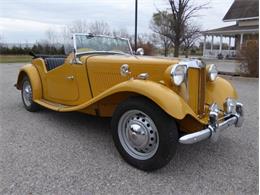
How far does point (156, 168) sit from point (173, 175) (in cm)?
20

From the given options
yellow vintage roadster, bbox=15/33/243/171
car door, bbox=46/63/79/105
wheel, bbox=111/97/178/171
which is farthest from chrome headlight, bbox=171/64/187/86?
car door, bbox=46/63/79/105

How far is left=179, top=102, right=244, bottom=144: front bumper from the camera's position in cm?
280

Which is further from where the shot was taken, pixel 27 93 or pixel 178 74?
pixel 27 93

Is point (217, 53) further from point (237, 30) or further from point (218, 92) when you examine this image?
point (218, 92)

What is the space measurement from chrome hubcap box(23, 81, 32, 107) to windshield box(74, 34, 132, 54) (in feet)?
5.30

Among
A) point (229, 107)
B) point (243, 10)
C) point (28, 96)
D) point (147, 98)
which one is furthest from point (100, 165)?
point (243, 10)

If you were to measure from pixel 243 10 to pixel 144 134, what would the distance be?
97.0 feet

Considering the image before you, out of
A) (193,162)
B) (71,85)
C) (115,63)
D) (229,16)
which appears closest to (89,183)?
(193,162)

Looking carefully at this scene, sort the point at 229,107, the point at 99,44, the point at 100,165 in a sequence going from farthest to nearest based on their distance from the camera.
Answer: the point at 99,44, the point at 229,107, the point at 100,165

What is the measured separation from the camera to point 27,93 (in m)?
5.65

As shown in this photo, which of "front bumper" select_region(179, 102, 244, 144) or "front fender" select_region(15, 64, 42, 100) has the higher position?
"front fender" select_region(15, 64, 42, 100)

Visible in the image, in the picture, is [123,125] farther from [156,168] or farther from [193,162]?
[193,162]

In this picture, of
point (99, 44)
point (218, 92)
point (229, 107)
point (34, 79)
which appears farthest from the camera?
point (34, 79)

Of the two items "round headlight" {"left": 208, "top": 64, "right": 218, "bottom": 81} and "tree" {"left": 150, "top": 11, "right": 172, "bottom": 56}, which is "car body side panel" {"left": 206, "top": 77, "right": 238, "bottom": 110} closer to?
"round headlight" {"left": 208, "top": 64, "right": 218, "bottom": 81}
